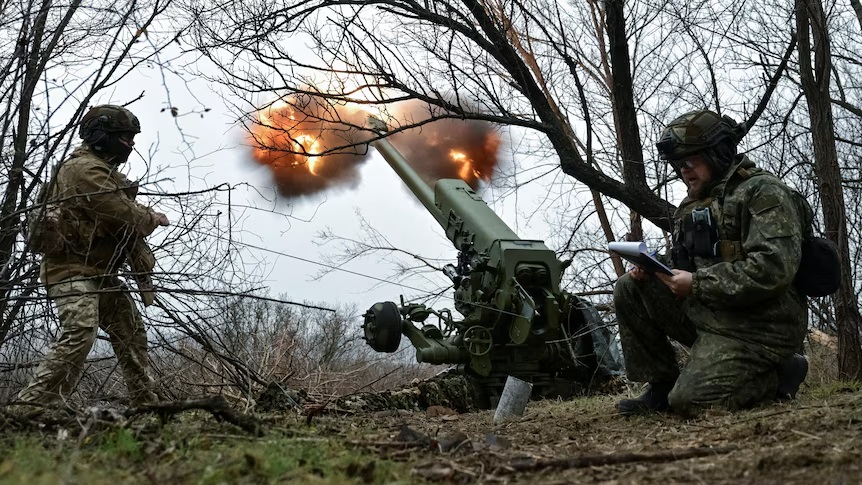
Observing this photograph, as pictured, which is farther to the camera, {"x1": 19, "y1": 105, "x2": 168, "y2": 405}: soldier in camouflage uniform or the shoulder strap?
{"x1": 19, "y1": 105, "x2": 168, "y2": 405}: soldier in camouflage uniform

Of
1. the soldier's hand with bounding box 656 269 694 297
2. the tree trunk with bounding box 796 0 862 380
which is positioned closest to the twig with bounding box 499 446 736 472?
the soldier's hand with bounding box 656 269 694 297

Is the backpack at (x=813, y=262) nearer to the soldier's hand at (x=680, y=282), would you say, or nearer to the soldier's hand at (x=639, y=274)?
the soldier's hand at (x=680, y=282)

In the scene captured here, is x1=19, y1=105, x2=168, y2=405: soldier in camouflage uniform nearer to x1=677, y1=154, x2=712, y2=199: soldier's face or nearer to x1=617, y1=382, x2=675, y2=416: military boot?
x1=617, y1=382, x2=675, y2=416: military boot

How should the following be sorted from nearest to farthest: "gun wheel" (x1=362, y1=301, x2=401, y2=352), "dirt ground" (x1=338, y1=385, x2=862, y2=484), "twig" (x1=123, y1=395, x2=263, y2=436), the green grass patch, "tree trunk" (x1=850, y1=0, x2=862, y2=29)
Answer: the green grass patch → "dirt ground" (x1=338, y1=385, x2=862, y2=484) → "twig" (x1=123, y1=395, x2=263, y2=436) → "gun wheel" (x1=362, y1=301, x2=401, y2=352) → "tree trunk" (x1=850, y1=0, x2=862, y2=29)

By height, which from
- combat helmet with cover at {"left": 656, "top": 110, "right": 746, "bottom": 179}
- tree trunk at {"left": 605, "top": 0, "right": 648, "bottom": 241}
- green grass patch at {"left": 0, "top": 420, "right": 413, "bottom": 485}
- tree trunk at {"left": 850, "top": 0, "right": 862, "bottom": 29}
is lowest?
green grass patch at {"left": 0, "top": 420, "right": 413, "bottom": 485}

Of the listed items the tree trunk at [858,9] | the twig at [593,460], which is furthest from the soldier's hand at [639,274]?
the tree trunk at [858,9]

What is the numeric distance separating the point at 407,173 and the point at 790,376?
18.7 feet

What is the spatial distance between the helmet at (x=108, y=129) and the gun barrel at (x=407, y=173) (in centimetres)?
398

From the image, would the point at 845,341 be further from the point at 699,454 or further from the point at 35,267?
the point at 35,267

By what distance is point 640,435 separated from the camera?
4312mm

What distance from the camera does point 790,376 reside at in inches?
201

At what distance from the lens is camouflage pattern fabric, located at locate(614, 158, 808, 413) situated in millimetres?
4789

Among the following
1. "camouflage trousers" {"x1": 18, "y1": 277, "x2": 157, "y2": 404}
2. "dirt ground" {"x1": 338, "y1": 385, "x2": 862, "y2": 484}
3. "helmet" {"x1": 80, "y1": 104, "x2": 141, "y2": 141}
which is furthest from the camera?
"helmet" {"x1": 80, "y1": 104, "x2": 141, "y2": 141}

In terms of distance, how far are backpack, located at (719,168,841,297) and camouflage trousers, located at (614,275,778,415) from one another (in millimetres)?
464
